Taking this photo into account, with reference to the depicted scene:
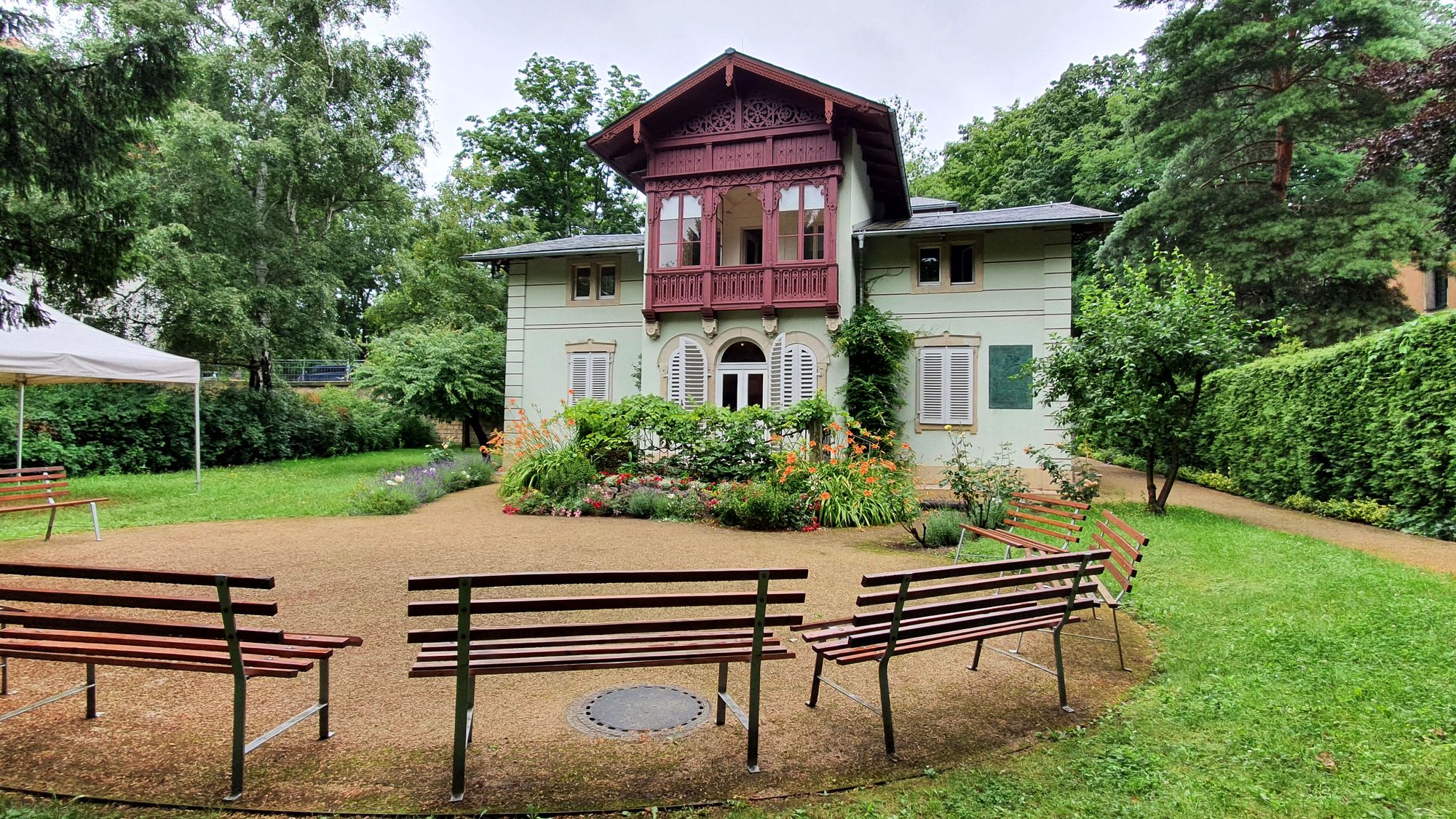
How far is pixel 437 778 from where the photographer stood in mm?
3188

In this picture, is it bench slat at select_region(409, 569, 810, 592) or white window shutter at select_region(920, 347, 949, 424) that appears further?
white window shutter at select_region(920, 347, 949, 424)

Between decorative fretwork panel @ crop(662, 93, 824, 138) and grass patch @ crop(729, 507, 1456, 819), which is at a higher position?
decorative fretwork panel @ crop(662, 93, 824, 138)

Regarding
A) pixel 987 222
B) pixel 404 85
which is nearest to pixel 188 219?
pixel 404 85

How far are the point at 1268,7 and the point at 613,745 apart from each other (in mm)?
26889

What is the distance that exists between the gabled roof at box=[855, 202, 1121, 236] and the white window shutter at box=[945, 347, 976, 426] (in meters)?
2.91

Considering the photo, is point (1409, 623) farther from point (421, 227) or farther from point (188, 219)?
point (421, 227)

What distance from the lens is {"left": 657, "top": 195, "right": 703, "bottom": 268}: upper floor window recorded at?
56.0 feet

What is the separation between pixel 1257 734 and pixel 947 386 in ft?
45.1

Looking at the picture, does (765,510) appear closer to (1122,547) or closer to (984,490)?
(984,490)

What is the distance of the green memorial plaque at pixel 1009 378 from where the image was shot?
1638 centimetres

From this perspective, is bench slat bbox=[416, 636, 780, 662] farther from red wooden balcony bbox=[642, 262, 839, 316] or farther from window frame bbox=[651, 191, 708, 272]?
window frame bbox=[651, 191, 708, 272]

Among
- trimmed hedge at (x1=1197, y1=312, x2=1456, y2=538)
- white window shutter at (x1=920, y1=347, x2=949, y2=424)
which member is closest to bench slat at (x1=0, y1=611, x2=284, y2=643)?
trimmed hedge at (x1=1197, y1=312, x2=1456, y2=538)

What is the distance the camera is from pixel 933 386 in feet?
55.7

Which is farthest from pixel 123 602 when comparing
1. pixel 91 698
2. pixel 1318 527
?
pixel 1318 527
